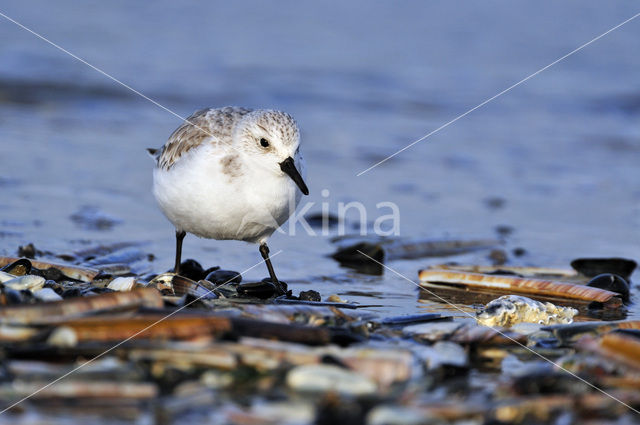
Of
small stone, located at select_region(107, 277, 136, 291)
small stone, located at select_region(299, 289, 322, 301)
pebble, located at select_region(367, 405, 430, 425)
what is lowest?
pebble, located at select_region(367, 405, 430, 425)

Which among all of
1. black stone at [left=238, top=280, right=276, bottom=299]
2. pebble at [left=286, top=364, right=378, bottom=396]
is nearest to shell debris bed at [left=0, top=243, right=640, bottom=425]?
pebble at [left=286, top=364, right=378, bottom=396]

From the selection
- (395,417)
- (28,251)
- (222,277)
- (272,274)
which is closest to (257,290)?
(272,274)

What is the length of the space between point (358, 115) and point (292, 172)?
23.2 feet

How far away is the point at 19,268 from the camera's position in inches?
185

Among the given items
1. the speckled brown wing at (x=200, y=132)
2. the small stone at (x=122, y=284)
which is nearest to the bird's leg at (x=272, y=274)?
the speckled brown wing at (x=200, y=132)

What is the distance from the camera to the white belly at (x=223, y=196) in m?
4.81

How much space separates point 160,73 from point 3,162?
16.7 feet

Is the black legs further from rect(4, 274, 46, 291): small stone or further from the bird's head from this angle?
rect(4, 274, 46, 291): small stone

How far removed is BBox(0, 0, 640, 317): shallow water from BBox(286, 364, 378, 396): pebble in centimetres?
183

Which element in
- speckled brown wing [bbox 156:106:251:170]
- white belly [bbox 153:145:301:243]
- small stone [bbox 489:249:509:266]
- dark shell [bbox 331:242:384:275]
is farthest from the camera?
small stone [bbox 489:249:509:266]

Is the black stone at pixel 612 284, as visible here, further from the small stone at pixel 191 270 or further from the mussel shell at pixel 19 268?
the mussel shell at pixel 19 268

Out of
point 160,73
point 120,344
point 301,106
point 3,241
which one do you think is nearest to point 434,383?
point 120,344

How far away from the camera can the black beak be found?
15.9 feet

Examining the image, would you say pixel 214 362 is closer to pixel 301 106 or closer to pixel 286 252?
pixel 286 252
